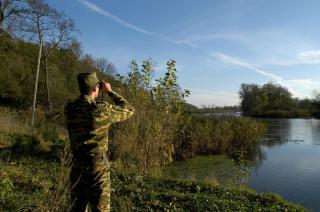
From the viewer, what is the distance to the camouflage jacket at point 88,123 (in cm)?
393

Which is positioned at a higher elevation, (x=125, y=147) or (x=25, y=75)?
(x=25, y=75)

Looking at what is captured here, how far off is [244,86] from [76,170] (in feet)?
300

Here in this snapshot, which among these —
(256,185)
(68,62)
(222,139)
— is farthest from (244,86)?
(256,185)

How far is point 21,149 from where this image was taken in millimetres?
10992

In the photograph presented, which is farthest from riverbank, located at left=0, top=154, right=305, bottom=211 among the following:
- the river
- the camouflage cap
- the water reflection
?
the water reflection

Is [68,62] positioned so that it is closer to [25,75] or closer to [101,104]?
[25,75]

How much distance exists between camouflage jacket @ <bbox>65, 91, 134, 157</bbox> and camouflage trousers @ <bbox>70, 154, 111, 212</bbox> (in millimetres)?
118

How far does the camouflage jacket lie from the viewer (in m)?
3.93

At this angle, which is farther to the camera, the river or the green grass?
the river

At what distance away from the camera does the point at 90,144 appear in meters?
3.97

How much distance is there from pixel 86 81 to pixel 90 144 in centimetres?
67

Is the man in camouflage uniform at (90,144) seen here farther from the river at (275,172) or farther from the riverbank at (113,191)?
the river at (275,172)

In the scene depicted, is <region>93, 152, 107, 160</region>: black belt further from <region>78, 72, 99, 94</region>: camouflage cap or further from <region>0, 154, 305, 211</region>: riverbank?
<region>0, 154, 305, 211</region>: riverbank

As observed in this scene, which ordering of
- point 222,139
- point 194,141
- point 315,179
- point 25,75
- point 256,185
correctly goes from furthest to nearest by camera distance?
point 25,75
point 222,139
point 194,141
point 315,179
point 256,185
